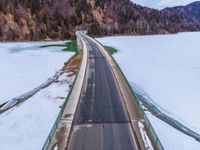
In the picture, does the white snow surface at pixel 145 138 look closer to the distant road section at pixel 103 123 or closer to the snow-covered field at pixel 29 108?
the distant road section at pixel 103 123

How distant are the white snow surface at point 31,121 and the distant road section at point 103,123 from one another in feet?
9.36

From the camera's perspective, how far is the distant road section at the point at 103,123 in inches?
706

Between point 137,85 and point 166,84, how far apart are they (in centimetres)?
447

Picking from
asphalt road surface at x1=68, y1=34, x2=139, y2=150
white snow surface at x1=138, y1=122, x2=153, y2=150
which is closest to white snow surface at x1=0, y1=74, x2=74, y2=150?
asphalt road surface at x1=68, y1=34, x2=139, y2=150

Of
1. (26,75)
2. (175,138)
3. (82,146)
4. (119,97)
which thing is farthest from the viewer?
(26,75)

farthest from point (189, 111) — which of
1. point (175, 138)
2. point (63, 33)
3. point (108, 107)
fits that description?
point (63, 33)

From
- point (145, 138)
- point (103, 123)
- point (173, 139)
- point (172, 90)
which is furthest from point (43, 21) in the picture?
point (145, 138)

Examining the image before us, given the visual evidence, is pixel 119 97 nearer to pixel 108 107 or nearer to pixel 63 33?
pixel 108 107

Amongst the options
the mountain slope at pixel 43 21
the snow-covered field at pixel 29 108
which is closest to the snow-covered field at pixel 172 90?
the snow-covered field at pixel 29 108

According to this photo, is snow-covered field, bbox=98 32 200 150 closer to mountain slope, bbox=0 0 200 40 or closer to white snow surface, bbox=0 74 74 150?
white snow surface, bbox=0 74 74 150

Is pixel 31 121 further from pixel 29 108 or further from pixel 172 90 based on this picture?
pixel 172 90

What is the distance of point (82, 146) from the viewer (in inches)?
697

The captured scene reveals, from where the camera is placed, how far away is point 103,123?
70.2 ft

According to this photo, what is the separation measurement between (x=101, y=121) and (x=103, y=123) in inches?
16.9
